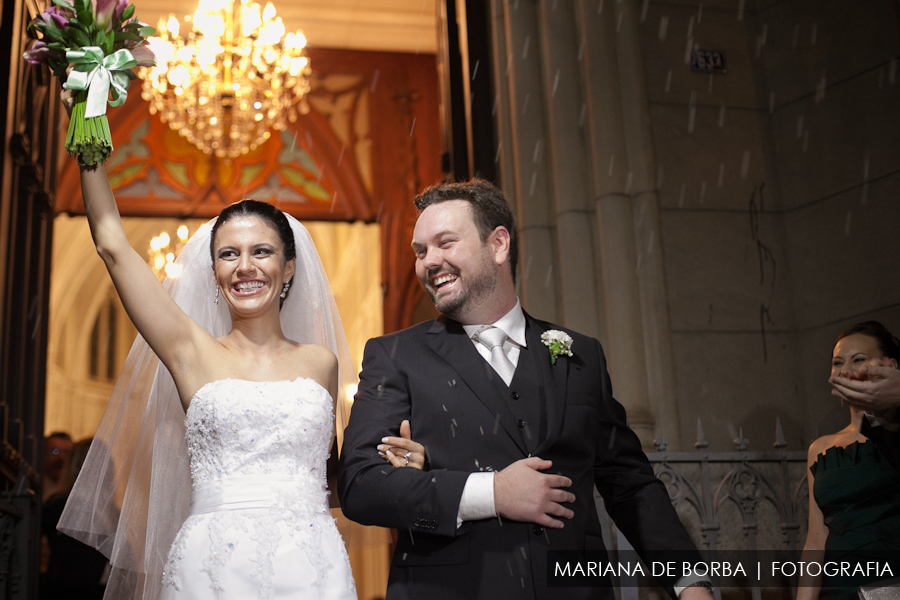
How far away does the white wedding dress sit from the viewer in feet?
8.73

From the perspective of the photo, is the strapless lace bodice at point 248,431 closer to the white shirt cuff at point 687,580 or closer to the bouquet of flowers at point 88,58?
the bouquet of flowers at point 88,58

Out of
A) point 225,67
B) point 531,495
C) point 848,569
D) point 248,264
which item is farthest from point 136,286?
point 225,67

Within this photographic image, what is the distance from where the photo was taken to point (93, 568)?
500 cm

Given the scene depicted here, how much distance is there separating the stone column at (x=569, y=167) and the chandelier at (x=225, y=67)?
3.39 m

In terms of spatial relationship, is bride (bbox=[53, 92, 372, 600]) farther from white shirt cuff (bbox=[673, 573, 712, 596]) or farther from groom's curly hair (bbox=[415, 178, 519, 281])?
white shirt cuff (bbox=[673, 573, 712, 596])

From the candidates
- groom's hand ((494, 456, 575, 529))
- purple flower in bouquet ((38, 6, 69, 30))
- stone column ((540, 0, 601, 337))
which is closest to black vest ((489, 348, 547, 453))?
groom's hand ((494, 456, 575, 529))

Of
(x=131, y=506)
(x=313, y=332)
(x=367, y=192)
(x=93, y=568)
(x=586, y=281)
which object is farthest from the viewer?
(x=367, y=192)

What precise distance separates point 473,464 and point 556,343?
18.7 inches

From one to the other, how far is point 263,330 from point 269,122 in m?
6.77

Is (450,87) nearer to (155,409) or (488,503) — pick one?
(155,409)

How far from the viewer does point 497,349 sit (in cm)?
267

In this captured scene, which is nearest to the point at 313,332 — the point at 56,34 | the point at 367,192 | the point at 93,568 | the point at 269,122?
the point at 56,34

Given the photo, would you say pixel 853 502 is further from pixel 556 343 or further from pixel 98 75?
pixel 98 75

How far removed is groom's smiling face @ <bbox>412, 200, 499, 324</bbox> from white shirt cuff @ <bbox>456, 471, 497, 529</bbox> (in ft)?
1.93
